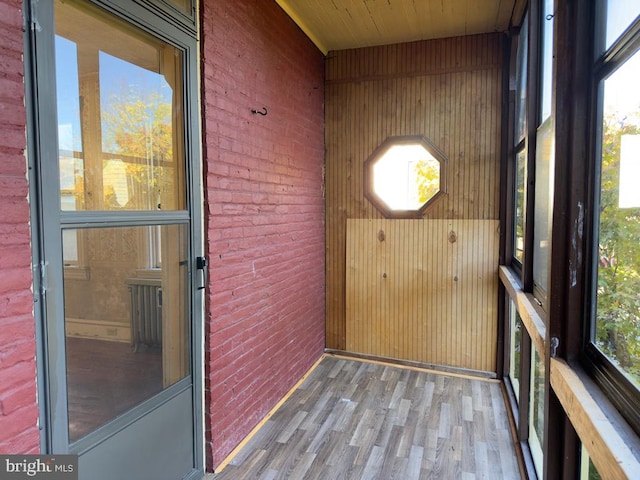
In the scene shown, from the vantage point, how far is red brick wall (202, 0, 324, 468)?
2258 millimetres

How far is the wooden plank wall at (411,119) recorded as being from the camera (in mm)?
3516

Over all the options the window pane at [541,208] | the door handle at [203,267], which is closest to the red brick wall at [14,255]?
the door handle at [203,267]

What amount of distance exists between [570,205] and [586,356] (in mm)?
532

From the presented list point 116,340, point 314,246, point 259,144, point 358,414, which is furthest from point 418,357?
point 116,340

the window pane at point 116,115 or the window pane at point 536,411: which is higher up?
the window pane at point 116,115

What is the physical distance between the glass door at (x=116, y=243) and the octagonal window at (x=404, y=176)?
214cm

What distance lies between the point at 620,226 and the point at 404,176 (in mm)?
2766

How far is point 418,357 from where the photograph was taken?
381 cm

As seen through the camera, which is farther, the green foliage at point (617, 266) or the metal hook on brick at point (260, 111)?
the metal hook on brick at point (260, 111)

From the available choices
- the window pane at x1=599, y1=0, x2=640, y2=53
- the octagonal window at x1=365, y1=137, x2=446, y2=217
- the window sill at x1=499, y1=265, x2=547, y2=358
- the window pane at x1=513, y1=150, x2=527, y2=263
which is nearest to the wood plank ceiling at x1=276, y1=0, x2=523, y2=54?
the octagonal window at x1=365, y1=137, x2=446, y2=217

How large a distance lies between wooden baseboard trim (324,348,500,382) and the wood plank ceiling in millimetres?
2972

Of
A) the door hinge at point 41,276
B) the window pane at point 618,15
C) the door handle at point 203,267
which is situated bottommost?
the door handle at point 203,267

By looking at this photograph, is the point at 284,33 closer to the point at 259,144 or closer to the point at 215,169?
the point at 259,144

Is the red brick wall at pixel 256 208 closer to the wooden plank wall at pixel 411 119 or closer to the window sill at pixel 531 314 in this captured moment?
the wooden plank wall at pixel 411 119
